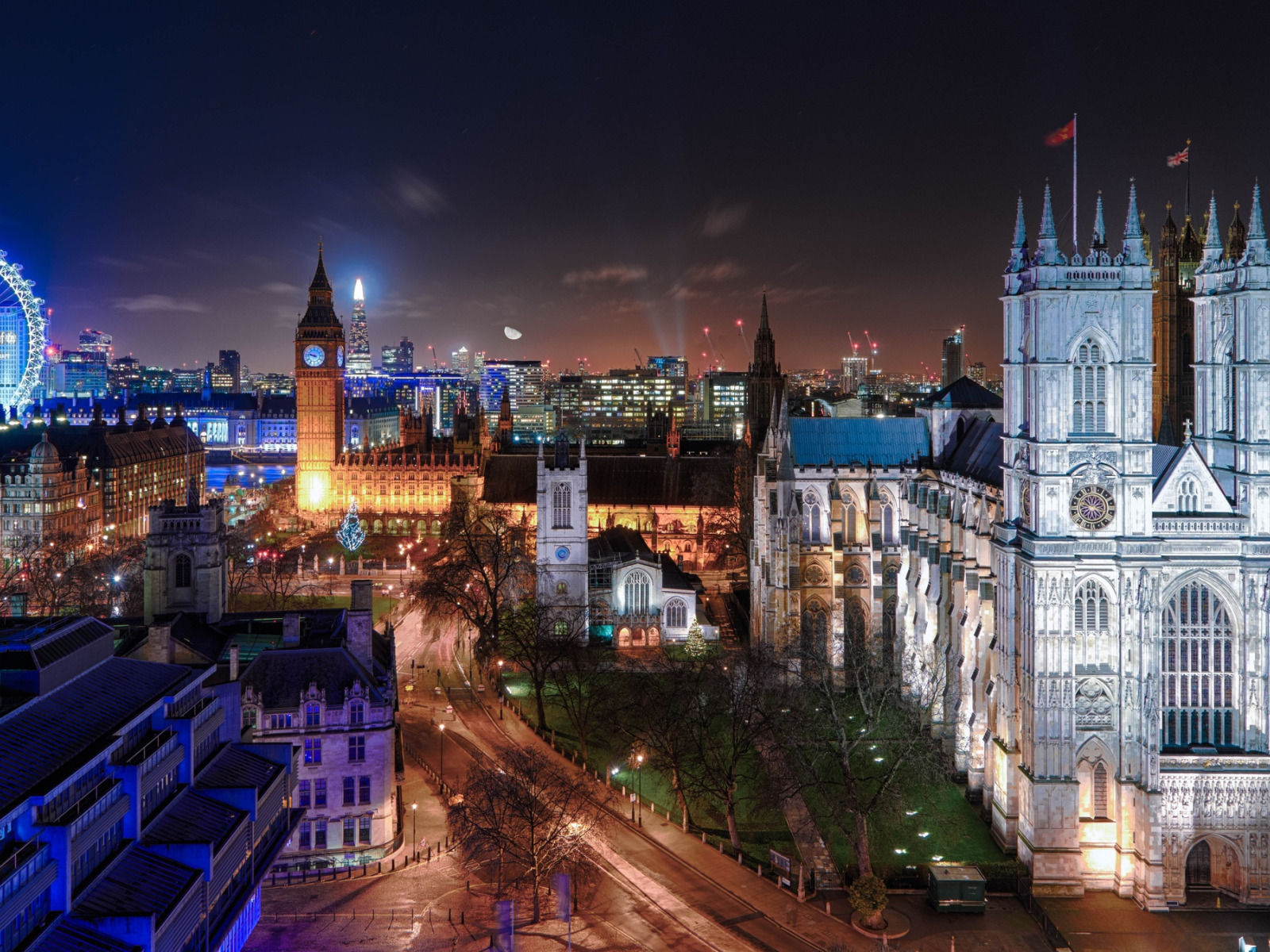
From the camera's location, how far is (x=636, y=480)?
122 meters

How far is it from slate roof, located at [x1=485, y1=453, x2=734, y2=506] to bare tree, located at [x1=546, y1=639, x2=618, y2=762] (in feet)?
155

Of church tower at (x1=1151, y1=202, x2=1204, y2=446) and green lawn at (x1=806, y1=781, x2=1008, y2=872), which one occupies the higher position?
church tower at (x1=1151, y1=202, x2=1204, y2=446)

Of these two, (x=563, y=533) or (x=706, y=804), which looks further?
(x=563, y=533)

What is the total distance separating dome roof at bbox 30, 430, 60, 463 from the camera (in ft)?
372

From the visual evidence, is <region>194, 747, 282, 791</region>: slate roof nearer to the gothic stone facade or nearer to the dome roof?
the gothic stone facade

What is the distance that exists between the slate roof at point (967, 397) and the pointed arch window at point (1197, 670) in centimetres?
2710

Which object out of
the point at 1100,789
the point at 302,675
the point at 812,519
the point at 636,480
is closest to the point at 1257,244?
the point at 1100,789

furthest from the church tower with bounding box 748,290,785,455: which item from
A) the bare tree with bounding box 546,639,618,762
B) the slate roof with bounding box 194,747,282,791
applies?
the slate roof with bounding box 194,747,282,791

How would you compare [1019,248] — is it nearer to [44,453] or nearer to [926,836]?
[926,836]

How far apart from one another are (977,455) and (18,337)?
427ft

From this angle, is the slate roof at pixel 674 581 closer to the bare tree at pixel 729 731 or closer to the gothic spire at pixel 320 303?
the bare tree at pixel 729 731

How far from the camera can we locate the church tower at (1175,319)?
262 feet

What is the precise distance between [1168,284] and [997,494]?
37.3m

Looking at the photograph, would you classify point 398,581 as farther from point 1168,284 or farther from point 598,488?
point 1168,284
